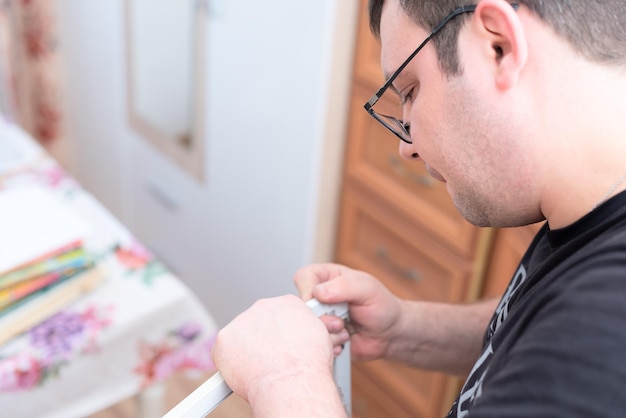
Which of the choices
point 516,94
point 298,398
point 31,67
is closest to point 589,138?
point 516,94

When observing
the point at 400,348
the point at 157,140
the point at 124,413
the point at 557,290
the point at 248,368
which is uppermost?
the point at 557,290

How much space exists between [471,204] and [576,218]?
0.36 ft

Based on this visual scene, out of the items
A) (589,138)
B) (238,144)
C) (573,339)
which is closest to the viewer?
(573,339)

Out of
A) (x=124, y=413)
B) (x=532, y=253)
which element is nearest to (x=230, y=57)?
(x=124, y=413)

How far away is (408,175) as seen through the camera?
5.36 feet

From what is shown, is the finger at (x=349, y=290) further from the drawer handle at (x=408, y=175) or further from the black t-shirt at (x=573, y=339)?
the drawer handle at (x=408, y=175)

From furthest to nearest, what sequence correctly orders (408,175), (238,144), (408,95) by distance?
(238,144)
(408,175)
(408,95)

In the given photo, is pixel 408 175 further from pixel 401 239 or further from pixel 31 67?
pixel 31 67

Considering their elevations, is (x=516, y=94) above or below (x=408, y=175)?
above

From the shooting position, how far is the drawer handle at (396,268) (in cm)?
170

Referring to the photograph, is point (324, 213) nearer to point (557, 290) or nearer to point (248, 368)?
point (248, 368)

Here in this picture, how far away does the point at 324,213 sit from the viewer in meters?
1.84

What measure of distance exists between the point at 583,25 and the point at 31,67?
2205 mm

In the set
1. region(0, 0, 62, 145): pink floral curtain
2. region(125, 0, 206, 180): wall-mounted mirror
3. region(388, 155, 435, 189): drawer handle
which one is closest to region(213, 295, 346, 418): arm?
region(388, 155, 435, 189): drawer handle
